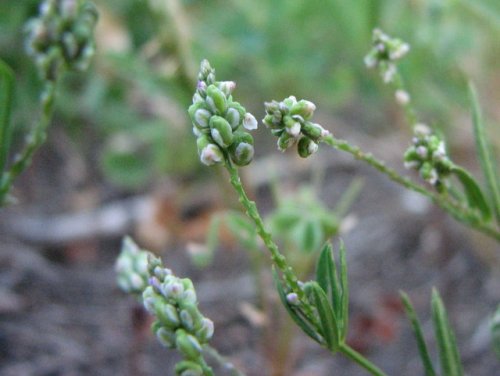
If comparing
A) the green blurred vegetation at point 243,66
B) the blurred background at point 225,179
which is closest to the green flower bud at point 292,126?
the blurred background at point 225,179

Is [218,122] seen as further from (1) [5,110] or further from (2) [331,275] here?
(1) [5,110]

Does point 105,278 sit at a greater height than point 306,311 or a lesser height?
greater

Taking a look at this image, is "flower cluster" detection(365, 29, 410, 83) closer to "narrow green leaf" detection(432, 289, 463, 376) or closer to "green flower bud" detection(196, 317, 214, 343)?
"narrow green leaf" detection(432, 289, 463, 376)

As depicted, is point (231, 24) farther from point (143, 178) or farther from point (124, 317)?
point (124, 317)

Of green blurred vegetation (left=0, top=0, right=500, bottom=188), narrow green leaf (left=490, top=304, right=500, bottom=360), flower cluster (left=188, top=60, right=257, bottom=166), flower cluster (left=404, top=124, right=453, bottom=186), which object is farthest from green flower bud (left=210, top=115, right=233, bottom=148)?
green blurred vegetation (left=0, top=0, right=500, bottom=188)

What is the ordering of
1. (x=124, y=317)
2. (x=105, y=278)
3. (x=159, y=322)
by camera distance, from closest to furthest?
1. (x=159, y=322)
2. (x=124, y=317)
3. (x=105, y=278)

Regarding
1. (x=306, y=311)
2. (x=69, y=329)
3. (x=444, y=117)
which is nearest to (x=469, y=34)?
(x=444, y=117)
